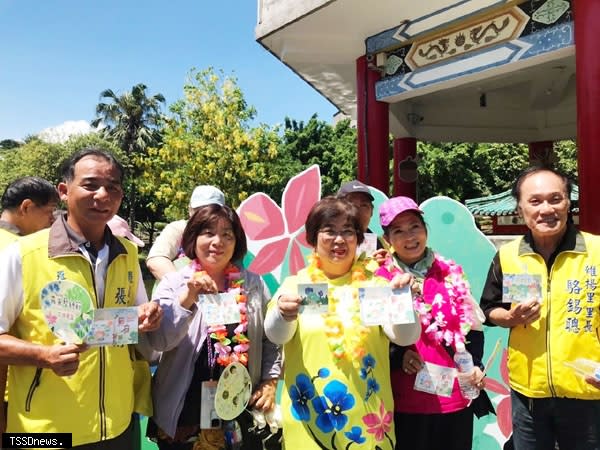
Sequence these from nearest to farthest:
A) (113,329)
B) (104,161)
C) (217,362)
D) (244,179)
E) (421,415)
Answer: (113,329), (104,161), (217,362), (421,415), (244,179)

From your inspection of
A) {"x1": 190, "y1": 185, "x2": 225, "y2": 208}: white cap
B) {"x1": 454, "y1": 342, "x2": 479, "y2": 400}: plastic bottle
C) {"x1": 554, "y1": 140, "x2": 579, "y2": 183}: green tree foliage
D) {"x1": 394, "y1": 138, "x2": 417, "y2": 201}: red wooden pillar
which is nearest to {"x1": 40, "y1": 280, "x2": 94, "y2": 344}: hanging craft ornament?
{"x1": 190, "y1": 185, "x2": 225, "y2": 208}: white cap

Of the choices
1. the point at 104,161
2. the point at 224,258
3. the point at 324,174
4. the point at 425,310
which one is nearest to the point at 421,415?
the point at 425,310

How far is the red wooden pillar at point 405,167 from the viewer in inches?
326

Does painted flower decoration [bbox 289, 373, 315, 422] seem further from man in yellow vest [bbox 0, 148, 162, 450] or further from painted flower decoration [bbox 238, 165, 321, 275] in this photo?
painted flower decoration [bbox 238, 165, 321, 275]

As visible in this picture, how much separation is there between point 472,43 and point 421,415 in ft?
14.9

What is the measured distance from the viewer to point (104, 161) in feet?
6.34

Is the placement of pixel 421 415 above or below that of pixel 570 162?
below

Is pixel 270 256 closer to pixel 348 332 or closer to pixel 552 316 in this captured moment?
pixel 348 332

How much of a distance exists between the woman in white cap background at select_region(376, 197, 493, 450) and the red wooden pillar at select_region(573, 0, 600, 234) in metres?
2.68

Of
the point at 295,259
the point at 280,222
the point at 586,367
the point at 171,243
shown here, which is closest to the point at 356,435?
the point at 586,367

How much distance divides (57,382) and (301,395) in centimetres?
94

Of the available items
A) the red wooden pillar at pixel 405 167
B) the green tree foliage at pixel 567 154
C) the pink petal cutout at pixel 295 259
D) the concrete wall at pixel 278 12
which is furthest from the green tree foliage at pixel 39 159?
the pink petal cutout at pixel 295 259

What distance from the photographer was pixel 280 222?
159 inches

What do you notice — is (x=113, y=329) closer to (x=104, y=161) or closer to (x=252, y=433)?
(x=104, y=161)
